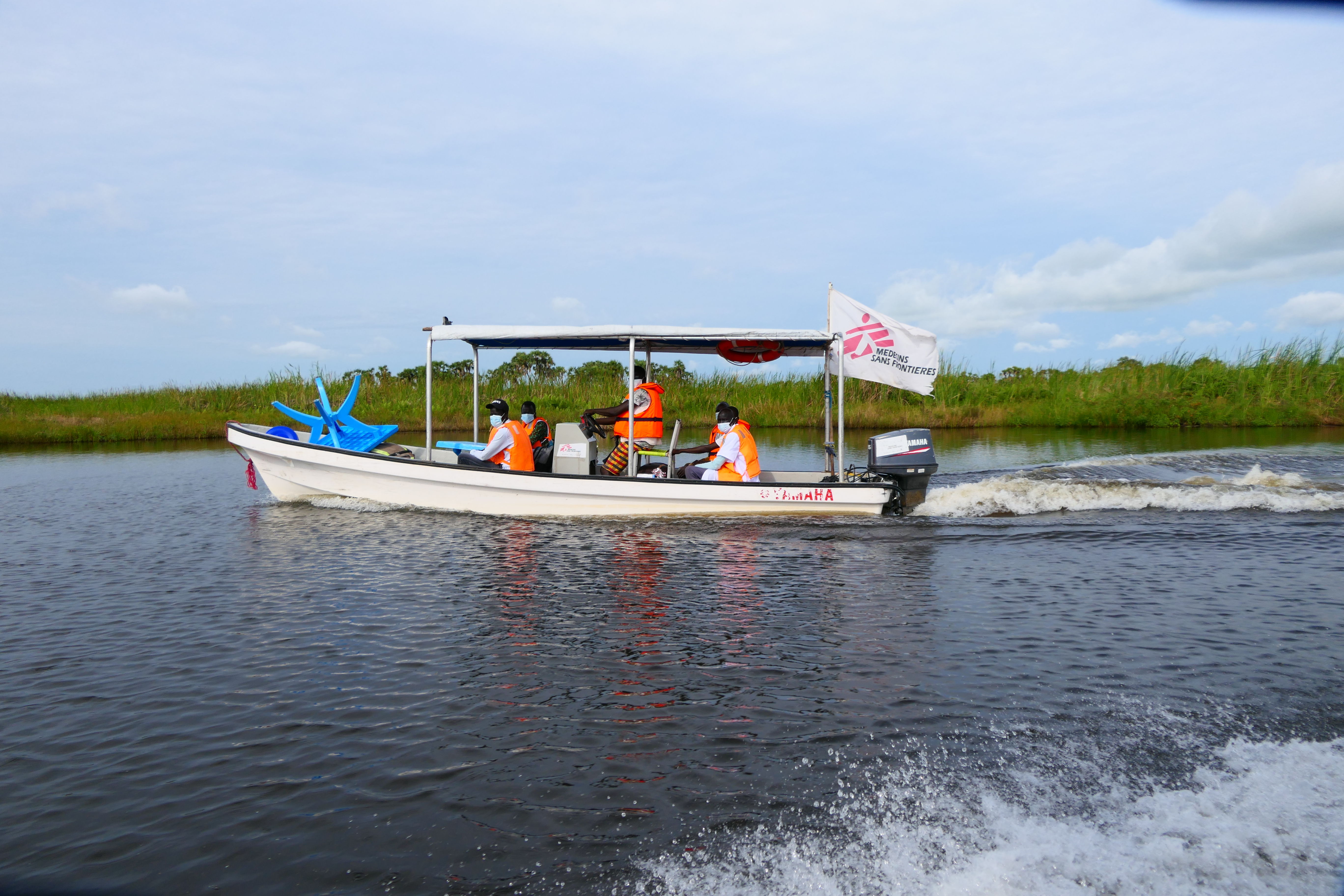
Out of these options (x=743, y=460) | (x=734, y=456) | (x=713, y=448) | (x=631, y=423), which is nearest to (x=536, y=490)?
(x=631, y=423)

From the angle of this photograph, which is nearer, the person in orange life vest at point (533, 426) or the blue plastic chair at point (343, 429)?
the person in orange life vest at point (533, 426)

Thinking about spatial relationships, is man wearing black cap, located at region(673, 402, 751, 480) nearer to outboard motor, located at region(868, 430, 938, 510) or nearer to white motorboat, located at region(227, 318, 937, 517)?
white motorboat, located at region(227, 318, 937, 517)

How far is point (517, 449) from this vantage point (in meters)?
12.1

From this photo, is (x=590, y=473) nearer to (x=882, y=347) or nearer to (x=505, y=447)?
(x=505, y=447)

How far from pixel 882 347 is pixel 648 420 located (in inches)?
135

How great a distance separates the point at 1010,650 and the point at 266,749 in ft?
16.0

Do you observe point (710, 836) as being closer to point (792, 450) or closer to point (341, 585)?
point (341, 585)

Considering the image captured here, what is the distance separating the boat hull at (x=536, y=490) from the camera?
11.6m

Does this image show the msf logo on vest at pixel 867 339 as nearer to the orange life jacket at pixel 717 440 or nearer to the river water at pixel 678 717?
the orange life jacket at pixel 717 440

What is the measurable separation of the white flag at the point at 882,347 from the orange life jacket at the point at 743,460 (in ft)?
5.08

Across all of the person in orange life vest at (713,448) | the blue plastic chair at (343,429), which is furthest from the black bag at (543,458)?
the blue plastic chair at (343,429)

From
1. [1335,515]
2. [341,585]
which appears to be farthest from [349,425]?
[1335,515]

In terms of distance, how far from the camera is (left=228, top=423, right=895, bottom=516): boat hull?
→ 456 inches

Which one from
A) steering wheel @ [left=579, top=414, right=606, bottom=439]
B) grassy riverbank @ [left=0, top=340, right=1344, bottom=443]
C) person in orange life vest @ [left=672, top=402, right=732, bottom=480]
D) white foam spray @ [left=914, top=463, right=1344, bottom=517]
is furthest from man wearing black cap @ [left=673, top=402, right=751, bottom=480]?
grassy riverbank @ [left=0, top=340, right=1344, bottom=443]
